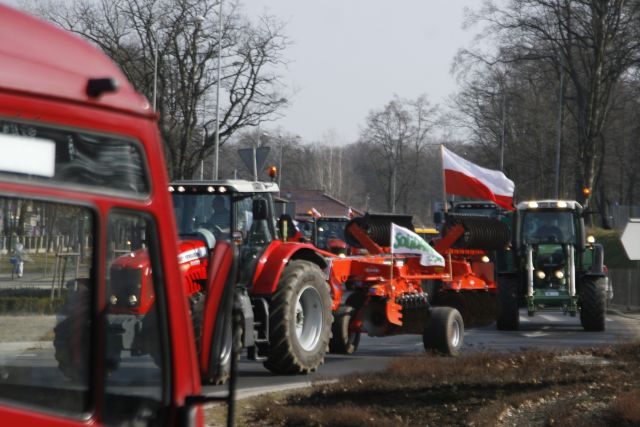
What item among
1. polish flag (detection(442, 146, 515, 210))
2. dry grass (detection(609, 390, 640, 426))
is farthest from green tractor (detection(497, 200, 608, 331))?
dry grass (detection(609, 390, 640, 426))

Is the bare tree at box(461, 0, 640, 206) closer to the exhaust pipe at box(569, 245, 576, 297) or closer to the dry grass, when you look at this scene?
the exhaust pipe at box(569, 245, 576, 297)

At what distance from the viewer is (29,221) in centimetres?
350

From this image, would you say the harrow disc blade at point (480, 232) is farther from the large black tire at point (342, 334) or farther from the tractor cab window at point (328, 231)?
the tractor cab window at point (328, 231)

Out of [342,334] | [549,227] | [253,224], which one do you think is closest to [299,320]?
[253,224]

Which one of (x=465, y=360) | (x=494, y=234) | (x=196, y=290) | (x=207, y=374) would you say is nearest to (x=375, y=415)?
(x=196, y=290)

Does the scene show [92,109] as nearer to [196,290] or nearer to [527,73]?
[196,290]

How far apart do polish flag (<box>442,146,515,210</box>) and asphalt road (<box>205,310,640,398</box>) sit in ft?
8.29

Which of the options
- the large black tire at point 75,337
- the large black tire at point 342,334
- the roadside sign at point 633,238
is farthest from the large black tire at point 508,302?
the large black tire at point 75,337

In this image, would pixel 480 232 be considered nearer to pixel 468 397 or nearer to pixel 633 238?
pixel 633 238

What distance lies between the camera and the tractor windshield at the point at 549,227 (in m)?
23.7

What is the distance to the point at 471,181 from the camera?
22922 millimetres

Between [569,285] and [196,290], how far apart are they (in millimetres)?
12111

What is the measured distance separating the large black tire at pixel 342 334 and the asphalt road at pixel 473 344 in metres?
0.11

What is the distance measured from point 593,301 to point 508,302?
1.54 metres
